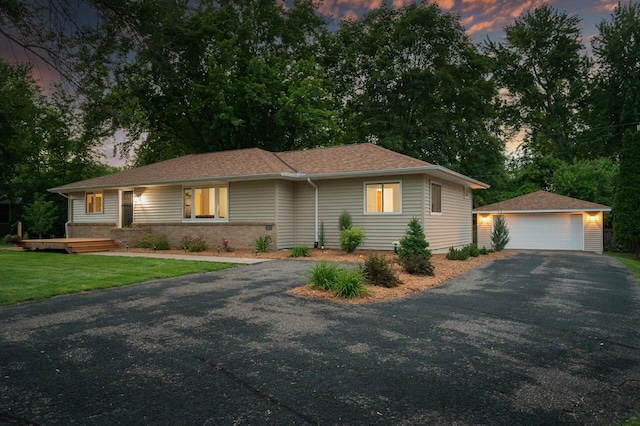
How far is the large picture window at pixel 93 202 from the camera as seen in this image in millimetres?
20663

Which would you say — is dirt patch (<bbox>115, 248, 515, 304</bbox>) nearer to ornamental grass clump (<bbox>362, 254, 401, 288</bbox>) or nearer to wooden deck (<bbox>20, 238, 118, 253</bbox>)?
ornamental grass clump (<bbox>362, 254, 401, 288</bbox>)

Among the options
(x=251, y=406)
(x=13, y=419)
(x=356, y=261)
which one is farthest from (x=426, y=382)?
(x=356, y=261)

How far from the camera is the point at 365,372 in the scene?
11.7 ft


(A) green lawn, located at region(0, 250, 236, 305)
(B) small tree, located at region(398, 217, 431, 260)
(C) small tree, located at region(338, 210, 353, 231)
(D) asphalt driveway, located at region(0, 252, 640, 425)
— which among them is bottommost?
(D) asphalt driveway, located at region(0, 252, 640, 425)

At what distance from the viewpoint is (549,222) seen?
21.7 m

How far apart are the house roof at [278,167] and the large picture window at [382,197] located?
0.82m

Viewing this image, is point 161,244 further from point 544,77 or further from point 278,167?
point 544,77

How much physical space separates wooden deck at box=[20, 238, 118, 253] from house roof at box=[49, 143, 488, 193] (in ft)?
9.94

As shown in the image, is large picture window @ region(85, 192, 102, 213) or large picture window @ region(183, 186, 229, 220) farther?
large picture window @ region(85, 192, 102, 213)

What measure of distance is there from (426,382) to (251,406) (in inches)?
58.2

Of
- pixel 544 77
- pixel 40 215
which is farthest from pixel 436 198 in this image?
pixel 544 77

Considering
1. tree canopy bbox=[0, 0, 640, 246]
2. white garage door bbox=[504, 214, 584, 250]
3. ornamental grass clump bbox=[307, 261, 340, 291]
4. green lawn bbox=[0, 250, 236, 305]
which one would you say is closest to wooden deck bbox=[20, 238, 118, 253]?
green lawn bbox=[0, 250, 236, 305]

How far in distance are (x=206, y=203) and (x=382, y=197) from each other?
26.5ft

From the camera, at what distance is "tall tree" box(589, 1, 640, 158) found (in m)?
30.8
